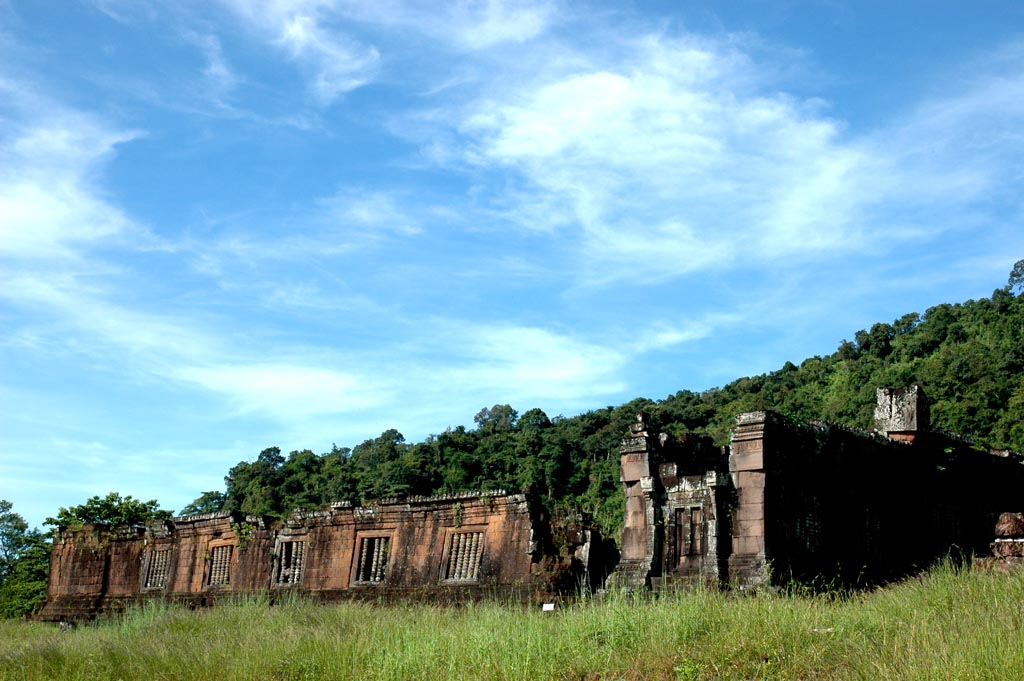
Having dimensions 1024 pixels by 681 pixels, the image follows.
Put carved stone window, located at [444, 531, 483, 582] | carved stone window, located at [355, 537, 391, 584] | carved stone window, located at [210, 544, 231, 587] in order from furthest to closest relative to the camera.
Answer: carved stone window, located at [210, 544, 231, 587], carved stone window, located at [355, 537, 391, 584], carved stone window, located at [444, 531, 483, 582]

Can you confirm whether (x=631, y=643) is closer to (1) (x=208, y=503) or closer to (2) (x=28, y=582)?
(2) (x=28, y=582)

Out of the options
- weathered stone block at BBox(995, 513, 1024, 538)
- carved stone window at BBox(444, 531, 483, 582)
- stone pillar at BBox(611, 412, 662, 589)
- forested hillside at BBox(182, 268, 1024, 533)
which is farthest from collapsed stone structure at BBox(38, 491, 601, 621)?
forested hillside at BBox(182, 268, 1024, 533)

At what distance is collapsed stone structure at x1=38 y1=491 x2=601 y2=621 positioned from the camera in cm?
1980

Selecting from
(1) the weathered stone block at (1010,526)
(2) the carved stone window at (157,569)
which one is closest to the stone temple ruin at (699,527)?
(1) the weathered stone block at (1010,526)

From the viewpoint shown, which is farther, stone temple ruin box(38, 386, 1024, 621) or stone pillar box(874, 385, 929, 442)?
stone pillar box(874, 385, 929, 442)

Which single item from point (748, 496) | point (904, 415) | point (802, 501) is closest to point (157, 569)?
point (748, 496)

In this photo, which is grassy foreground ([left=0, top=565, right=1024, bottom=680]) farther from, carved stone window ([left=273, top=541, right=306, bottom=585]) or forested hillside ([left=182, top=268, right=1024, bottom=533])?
forested hillside ([left=182, top=268, right=1024, bottom=533])

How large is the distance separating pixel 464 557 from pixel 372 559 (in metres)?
2.64

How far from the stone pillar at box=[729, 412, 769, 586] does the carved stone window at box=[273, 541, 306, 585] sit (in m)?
10.5

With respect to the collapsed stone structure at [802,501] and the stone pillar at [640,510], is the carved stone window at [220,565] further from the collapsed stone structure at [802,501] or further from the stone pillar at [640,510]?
the collapsed stone structure at [802,501]

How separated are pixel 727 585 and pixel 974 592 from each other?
484 cm

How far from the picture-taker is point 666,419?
40.8m

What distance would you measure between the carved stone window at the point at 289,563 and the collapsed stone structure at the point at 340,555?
0.08ft

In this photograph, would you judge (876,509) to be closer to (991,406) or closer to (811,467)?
(811,467)
